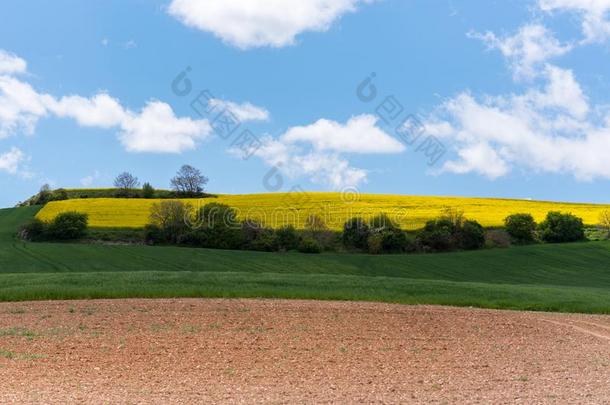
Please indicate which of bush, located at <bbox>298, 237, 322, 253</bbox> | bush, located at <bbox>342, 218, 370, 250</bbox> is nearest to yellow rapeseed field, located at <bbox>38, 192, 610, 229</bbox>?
bush, located at <bbox>342, 218, 370, 250</bbox>

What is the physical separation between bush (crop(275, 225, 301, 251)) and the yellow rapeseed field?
3.89m

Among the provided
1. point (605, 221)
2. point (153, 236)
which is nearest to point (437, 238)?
point (605, 221)

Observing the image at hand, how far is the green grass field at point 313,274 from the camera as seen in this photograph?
1212 inches

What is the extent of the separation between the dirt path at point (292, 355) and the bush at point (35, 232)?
1466 inches

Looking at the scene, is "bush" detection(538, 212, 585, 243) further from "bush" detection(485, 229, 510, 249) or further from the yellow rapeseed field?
"bush" detection(485, 229, 510, 249)

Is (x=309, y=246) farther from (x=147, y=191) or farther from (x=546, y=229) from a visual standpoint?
(x=147, y=191)

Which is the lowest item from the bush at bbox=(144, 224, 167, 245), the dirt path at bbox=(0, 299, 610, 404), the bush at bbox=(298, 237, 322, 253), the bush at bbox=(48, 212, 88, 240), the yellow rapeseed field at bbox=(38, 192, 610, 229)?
the dirt path at bbox=(0, 299, 610, 404)

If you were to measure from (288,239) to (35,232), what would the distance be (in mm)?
24614

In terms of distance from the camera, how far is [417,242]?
59312 mm

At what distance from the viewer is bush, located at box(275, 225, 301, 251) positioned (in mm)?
56938

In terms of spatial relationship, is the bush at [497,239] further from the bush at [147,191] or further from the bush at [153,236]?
the bush at [147,191]

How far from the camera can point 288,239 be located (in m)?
57.1

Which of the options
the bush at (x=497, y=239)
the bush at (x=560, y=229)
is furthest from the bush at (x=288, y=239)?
the bush at (x=560, y=229)

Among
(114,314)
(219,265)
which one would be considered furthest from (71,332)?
(219,265)
